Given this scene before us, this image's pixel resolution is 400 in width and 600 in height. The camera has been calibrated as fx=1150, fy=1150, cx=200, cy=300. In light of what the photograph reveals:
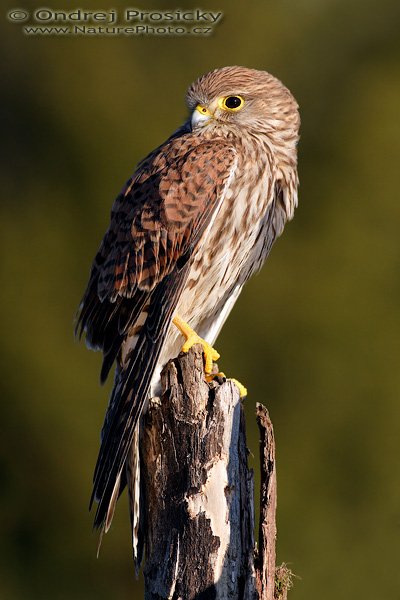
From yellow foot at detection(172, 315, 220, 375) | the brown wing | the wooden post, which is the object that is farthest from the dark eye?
the wooden post

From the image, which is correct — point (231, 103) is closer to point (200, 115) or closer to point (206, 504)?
point (200, 115)

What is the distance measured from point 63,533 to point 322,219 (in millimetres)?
3379

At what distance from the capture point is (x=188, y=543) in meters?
3.63

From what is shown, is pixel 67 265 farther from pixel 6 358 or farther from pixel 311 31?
pixel 311 31

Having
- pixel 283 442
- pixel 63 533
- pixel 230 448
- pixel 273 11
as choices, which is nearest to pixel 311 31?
pixel 273 11

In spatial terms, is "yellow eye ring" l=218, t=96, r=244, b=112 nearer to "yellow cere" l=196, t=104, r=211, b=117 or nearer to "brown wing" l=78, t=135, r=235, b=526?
"yellow cere" l=196, t=104, r=211, b=117

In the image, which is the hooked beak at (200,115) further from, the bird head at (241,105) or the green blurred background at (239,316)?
the green blurred background at (239,316)

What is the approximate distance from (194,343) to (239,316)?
5.01m

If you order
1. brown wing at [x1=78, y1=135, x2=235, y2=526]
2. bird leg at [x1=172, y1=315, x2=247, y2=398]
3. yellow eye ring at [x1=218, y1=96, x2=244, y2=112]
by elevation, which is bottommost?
bird leg at [x1=172, y1=315, x2=247, y2=398]

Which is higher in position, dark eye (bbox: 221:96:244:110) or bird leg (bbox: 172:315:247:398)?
dark eye (bbox: 221:96:244:110)

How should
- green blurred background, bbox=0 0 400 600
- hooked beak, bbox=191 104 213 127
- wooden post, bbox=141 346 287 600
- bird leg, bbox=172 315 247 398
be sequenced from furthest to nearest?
green blurred background, bbox=0 0 400 600 < hooked beak, bbox=191 104 213 127 < bird leg, bbox=172 315 247 398 < wooden post, bbox=141 346 287 600

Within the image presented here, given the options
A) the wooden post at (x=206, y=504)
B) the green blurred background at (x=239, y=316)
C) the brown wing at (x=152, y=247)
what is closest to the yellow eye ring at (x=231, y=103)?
the brown wing at (x=152, y=247)

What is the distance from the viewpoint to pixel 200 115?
4.70 metres

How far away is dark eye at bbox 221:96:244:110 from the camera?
15.5ft
